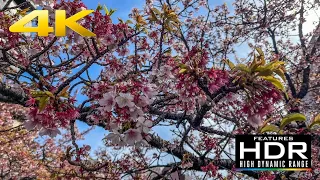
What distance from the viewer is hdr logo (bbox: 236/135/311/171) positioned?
162 inches

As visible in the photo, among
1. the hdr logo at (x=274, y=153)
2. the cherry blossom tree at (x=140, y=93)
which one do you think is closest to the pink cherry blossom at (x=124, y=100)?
the cherry blossom tree at (x=140, y=93)

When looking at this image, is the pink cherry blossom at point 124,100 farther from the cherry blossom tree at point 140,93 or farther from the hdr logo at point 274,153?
the hdr logo at point 274,153

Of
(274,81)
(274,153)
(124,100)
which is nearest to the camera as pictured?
(274,81)

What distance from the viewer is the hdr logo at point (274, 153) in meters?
4.12

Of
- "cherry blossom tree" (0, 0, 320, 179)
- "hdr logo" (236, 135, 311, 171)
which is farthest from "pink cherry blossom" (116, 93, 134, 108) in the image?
"hdr logo" (236, 135, 311, 171)

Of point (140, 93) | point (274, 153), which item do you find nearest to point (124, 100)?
point (140, 93)

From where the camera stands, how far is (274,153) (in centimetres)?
427

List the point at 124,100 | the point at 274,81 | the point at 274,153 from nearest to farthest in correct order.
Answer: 1. the point at 274,81
2. the point at 124,100
3. the point at 274,153

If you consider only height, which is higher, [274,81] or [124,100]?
[274,81]

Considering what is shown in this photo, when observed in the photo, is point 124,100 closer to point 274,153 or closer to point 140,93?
point 140,93

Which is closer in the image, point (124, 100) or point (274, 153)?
point (124, 100)

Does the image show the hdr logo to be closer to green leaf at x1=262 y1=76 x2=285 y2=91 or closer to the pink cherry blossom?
green leaf at x1=262 y1=76 x2=285 y2=91

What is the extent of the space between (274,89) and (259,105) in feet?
0.69

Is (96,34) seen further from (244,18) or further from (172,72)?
(244,18)
